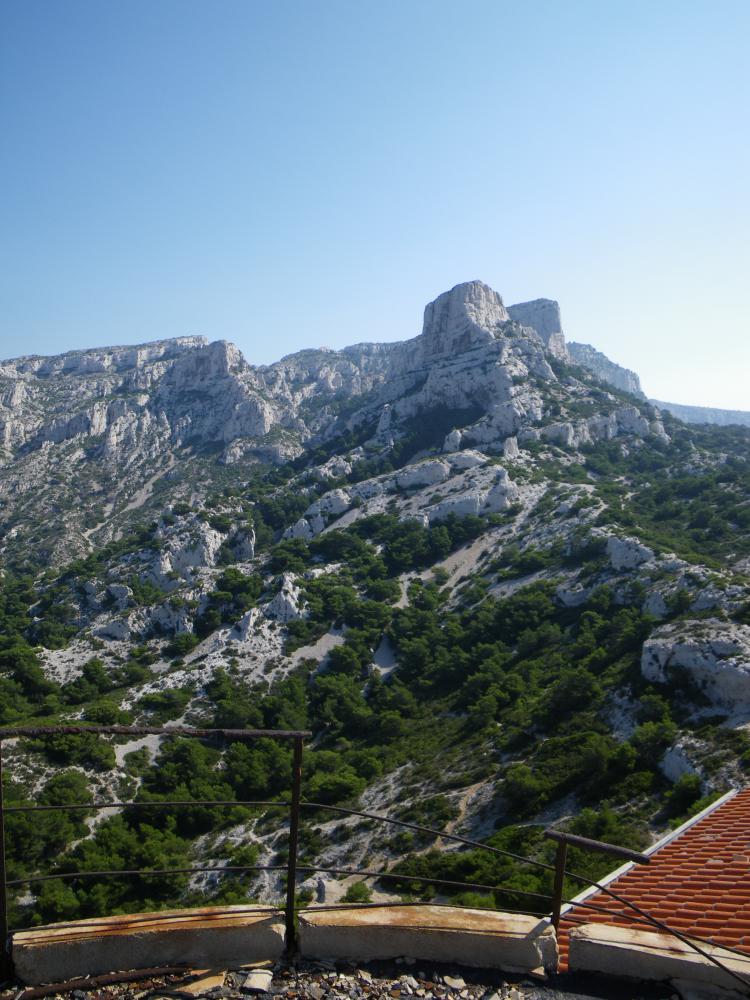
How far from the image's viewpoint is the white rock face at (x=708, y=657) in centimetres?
2548

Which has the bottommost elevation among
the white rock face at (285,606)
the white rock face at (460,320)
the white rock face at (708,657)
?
the white rock face at (285,606)

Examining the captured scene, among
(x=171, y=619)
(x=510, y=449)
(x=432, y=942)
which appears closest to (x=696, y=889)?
(x=432, y=942)

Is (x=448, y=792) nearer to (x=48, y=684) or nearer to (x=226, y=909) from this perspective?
(x=226, y=909)

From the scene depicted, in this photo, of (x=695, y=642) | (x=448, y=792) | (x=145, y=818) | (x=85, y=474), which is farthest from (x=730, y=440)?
(x=85, y=474)

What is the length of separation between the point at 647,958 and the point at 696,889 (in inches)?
125

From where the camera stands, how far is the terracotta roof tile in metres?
5.22

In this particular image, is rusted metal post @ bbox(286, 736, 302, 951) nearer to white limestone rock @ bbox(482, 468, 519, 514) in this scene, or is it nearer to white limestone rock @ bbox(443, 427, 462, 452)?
white limestone rock @ bbox(482, 468, 519, 514)

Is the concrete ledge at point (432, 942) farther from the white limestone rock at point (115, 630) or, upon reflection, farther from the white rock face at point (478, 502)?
the white rock face at point (478, 502)

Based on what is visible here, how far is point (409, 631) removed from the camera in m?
53.1

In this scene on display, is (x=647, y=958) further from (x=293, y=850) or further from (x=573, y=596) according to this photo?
(x=573, y=596)

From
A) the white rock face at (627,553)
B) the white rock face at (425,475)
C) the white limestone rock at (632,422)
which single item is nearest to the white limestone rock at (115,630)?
the white rock face at (425,475)

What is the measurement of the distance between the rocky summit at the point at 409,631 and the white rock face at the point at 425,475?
17.3 inches

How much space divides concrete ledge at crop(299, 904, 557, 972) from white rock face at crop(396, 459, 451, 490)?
73.6m

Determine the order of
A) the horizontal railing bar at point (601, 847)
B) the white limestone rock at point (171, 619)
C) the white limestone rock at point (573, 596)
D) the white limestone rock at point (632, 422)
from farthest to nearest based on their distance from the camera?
the white limestone rock at point (632, 422), the white limestone rock at point (171, 619), the white limestone rock at point (573, 596), the horizontal railing bar at point (601, 847)
